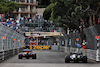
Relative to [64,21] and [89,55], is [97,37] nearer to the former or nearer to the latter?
[89,55]

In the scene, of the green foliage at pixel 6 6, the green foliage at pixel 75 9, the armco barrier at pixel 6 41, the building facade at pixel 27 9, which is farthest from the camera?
the building facade at pixel 27 9

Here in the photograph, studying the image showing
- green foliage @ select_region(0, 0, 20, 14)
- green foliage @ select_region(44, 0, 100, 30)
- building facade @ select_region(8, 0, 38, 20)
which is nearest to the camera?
green foliage @ select_region(44, 0, 100, 30)

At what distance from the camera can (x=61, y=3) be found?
35750mm

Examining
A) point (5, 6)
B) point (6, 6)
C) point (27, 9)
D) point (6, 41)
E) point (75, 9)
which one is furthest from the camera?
point (27, 9)

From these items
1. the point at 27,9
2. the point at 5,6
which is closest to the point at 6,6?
the point at 5,6

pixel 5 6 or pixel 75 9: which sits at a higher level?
pixel 5 6

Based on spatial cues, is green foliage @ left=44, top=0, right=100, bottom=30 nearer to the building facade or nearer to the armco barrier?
the armco barrier

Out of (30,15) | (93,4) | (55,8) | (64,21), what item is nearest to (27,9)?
(30,15)

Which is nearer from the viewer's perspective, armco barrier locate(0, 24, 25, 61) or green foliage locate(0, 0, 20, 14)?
armco barrier locate(0, 24, 25, 61)

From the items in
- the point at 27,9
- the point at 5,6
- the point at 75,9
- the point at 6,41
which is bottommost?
the point at 6,41

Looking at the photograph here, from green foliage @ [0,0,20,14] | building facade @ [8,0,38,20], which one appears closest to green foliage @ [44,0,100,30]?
green foliage @ [0,0,20,14]

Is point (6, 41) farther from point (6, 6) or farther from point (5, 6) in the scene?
point (6, 6)

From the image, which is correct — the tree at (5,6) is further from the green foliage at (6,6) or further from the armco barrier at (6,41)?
the armco barrier at (6,41)

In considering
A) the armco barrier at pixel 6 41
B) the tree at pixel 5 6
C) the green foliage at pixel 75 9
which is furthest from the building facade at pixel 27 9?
the armco barrier at pixel 6 41
